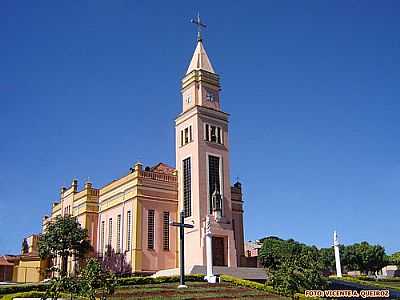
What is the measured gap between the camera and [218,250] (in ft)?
142

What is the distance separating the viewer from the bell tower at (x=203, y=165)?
42.9 metres

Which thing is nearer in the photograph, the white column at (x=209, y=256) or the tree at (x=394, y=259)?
the white column at (x=209, y=256)

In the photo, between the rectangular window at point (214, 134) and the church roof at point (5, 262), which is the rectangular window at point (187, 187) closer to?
the rectangular window at point (214, 134)

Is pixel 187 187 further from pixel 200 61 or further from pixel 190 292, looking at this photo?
pixel 190 292

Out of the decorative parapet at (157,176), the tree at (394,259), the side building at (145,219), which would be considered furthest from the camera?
the tree at (394,259)

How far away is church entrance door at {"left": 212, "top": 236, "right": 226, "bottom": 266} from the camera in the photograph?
42.8 metres

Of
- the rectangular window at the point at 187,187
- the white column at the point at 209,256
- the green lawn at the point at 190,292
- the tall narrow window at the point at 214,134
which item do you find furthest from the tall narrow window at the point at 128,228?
the green lawn at the point at 190,292

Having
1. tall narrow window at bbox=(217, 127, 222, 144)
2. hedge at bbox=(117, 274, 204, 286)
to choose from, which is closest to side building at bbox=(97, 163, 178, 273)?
tall narrow window at bbox=(217, 127, 222, 144)

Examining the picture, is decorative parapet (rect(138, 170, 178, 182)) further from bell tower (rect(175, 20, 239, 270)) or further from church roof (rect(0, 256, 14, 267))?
church roof (rect(0, 256, 14, 267))

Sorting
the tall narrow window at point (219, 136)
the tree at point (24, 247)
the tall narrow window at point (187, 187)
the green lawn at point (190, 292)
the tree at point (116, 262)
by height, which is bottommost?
the green lawn at point (190, 292)

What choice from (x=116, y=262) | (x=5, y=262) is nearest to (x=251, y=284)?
(x=116, y=262)

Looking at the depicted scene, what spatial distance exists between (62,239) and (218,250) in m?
14.6

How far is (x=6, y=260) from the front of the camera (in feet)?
Result: 191

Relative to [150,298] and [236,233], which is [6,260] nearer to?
[236,233]
